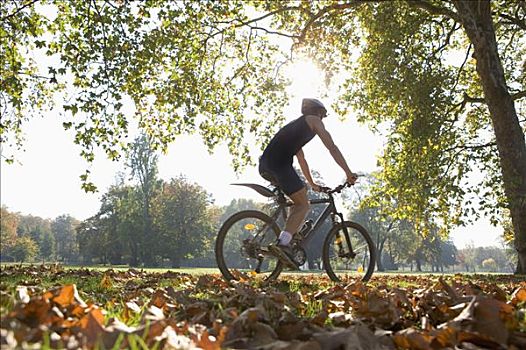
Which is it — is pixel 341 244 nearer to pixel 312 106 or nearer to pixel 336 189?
pixel 336 189

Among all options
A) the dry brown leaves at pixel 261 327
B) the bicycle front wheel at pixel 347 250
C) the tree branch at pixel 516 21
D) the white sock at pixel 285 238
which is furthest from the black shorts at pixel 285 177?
the tree branch at pixel 516 21

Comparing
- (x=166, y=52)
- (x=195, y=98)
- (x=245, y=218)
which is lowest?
(x=245, y=218)

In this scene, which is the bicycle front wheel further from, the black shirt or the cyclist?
the black shirt

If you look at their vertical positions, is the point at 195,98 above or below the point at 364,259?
above

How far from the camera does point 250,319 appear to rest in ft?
6.82

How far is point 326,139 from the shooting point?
560 cm

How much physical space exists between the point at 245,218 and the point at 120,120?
14.9 ft

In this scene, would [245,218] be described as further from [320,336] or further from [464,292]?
[320,336]

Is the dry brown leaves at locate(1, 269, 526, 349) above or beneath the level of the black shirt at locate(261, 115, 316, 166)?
beneath

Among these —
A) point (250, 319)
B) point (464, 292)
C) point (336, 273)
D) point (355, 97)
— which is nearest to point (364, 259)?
point (336, 273)

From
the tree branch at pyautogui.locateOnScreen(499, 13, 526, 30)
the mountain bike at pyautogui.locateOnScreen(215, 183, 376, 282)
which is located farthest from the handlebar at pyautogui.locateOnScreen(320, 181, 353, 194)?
the tree branch at pyautogui.locateOnScreen(499, 13, 526, 30)

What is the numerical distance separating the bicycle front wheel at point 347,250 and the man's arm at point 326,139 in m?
1.34

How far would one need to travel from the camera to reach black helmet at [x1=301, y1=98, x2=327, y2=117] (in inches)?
224

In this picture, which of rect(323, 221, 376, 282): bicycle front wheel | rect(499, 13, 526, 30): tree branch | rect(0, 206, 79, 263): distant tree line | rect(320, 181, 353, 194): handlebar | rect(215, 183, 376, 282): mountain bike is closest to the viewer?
rect(215, 183, 376, 282): mountain bike
